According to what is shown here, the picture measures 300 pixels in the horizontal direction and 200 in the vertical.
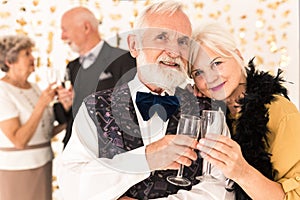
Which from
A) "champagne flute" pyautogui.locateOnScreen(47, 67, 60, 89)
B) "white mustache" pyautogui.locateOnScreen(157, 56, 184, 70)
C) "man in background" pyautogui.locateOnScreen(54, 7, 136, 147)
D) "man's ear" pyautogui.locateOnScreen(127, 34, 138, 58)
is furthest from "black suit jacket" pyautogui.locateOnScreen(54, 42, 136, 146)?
"white mustache" pyautogui.locateOnScreen(157, 56, 184, 70)

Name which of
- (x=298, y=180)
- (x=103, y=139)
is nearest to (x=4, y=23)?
(x=103, y=139)

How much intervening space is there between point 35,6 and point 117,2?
481 mm

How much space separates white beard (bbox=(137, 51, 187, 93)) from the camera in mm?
1412

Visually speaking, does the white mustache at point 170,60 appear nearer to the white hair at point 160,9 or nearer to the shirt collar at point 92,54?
the white hair at point 160,9

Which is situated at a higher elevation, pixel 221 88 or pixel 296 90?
pixel 221 88

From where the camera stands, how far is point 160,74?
4.64 feet

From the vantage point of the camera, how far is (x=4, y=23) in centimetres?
232

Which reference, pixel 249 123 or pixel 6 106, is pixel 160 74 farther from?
pixel 6 106

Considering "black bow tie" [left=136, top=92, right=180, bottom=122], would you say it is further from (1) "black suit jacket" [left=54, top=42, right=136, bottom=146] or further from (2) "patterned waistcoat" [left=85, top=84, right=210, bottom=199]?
(1) "black suit jacket" [left=54, top=42, right=136, bottom=146]

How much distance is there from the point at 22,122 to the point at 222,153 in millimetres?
1148

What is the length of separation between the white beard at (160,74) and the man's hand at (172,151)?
26 cm

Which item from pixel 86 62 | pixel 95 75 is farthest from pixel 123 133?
pixel 86 62

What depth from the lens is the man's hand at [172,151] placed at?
3.96 ft

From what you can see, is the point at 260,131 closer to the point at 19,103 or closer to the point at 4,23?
the point at 19,103
